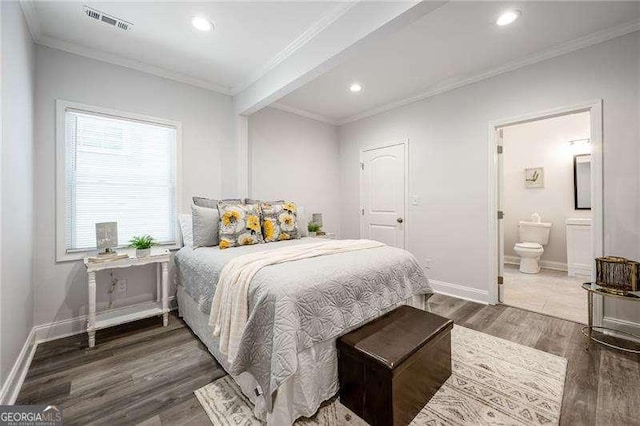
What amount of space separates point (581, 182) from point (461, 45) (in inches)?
136

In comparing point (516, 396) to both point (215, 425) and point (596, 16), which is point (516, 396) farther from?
point (596, 16)

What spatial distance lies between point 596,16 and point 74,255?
4.93m

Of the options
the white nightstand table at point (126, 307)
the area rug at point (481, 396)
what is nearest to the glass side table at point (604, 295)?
the area rug at point (481, 396)

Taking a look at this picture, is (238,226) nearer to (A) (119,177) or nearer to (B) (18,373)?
(A) (119,177)

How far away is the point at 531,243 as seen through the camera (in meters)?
4.61

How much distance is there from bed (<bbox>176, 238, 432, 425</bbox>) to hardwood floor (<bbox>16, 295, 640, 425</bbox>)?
31cm

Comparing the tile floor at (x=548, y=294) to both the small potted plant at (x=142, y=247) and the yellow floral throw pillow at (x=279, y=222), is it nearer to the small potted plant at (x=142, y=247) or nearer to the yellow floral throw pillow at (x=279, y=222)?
the yellow floral throw pillow at (x=279, y=222)

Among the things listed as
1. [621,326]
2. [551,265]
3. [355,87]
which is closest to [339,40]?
[355,87]

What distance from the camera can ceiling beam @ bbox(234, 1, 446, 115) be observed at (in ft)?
5.75

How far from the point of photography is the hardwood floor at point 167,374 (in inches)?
60.4

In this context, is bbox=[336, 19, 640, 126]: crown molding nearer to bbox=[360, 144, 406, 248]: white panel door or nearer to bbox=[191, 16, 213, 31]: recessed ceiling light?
bbox=[360, 144, 406, 248]: white panel door

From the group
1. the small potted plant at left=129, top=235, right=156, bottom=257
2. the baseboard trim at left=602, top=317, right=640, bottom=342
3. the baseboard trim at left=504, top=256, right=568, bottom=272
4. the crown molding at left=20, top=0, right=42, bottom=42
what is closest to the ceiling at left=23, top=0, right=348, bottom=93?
the crown molding at left=20, top=0, right=42, bottom=42

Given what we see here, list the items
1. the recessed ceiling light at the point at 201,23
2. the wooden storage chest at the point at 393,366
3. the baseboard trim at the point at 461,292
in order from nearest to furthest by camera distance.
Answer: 1. the wooden storage chest at the point at 393,366
2. the recessed ceiling light at the point at 201,23
3. the baseboard trim at the point at 461,292

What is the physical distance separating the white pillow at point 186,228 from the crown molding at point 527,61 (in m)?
3.14
